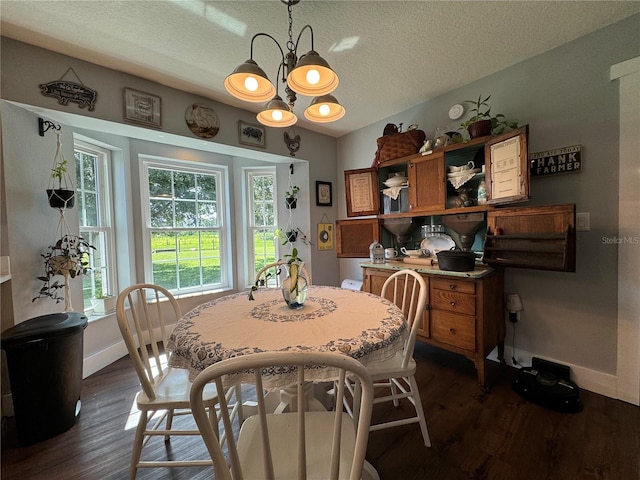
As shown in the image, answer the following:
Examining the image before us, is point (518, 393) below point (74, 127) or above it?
below

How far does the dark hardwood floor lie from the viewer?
1274 mm

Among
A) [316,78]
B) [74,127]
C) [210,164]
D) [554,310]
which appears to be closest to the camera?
[316,78]

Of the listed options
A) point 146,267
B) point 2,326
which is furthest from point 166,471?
point 146,267

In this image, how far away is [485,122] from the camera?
201cm

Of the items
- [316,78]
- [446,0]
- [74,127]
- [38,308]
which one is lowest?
[38,308]

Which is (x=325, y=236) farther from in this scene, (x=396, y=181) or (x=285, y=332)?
(x=285, y=332)

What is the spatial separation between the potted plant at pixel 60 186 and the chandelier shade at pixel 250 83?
1572 millimetres

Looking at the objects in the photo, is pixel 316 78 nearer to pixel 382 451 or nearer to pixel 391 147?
pixel 391 147

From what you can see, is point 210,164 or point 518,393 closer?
point 518,393

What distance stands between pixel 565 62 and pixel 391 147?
4.35 feet

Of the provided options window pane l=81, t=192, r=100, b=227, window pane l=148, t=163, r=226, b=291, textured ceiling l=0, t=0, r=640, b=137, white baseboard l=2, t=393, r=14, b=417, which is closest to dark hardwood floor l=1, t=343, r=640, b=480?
white baseboard l=2, t=393, r=14, b=417

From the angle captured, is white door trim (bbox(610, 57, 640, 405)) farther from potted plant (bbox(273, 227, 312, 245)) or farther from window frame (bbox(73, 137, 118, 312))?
window frame (bbox(73, 137, 118, 312))

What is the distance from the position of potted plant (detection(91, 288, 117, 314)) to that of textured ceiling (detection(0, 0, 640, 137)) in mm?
2010

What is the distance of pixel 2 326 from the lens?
5.52 feet
